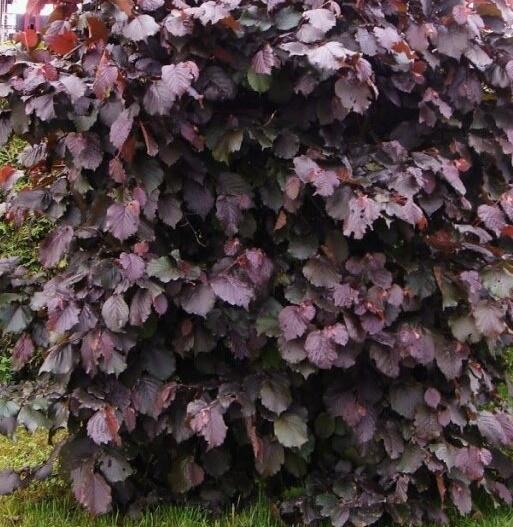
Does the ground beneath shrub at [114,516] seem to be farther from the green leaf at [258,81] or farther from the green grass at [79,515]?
the green leaf at [258,81]

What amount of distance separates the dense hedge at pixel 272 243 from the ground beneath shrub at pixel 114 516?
Result: 0.10 meters

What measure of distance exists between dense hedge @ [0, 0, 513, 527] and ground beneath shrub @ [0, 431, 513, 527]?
99mm

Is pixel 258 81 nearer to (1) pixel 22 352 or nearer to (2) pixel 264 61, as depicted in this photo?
(2) pixel 264 61

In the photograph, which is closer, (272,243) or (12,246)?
(272,243)

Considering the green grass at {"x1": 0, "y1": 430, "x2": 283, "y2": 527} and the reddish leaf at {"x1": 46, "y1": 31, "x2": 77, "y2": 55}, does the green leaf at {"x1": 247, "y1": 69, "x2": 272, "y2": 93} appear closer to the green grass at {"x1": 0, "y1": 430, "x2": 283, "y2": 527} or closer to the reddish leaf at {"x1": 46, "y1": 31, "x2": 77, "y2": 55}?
the reddish leaf at {"x1": 46, "y1": 31, "x2": 77, "y2": 55}

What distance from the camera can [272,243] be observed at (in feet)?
10.1

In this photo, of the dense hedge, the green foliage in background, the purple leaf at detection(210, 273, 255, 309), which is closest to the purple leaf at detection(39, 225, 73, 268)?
the dense hedge

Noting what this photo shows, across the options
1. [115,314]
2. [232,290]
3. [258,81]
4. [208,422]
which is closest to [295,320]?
[232,290]

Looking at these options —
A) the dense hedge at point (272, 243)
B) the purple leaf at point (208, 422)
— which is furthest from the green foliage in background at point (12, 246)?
the purple leaf at point (208, 422)

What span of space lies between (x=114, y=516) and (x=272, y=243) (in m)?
1.31

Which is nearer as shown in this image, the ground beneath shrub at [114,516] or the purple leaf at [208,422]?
the purple leaf at [208,422]

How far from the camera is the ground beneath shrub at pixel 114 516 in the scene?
10.1ft

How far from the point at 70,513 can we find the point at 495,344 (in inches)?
76.0

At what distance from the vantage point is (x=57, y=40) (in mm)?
2840
